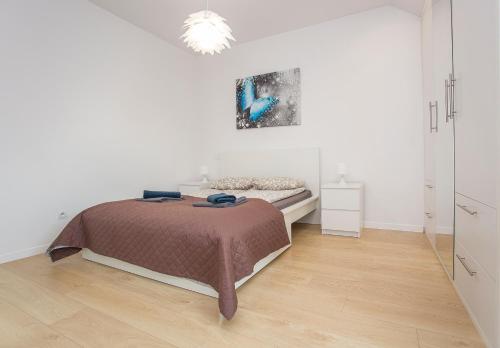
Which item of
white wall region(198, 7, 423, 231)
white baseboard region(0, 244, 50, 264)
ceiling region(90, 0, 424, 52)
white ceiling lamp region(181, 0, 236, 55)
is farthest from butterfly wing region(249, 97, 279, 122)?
white baseboard region(0, 244, 50, 264)

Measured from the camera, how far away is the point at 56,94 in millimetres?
2715

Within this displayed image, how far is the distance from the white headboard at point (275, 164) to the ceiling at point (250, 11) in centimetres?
173

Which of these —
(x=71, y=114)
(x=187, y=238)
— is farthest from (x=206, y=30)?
(x=71, y=114)

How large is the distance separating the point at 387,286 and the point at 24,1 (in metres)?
3.98

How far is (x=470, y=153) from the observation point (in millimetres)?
1370

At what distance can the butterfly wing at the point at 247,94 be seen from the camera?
4039mm

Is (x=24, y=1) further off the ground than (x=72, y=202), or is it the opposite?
(x=24, y=1)

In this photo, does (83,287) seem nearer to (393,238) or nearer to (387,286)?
(387,286)

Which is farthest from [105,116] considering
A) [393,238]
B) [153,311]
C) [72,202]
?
[393,238]

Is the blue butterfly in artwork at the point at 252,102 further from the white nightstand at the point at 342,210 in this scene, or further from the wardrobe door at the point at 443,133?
the wardrobe door at the point at 443,133

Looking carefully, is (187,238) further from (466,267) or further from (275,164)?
(275,164)

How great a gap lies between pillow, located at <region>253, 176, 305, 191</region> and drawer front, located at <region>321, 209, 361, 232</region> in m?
0.49

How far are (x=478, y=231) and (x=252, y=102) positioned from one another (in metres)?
3.29

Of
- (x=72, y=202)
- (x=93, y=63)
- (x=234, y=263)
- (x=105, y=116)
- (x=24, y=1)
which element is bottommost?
(x=234, y=263)
